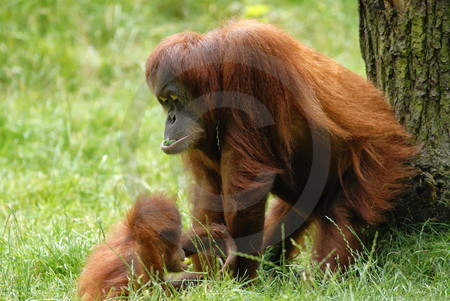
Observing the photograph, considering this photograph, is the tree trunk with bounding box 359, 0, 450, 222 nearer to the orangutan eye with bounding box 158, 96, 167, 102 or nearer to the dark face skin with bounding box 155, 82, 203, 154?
the dark face skin with bounding box 155, 82, 203, 154

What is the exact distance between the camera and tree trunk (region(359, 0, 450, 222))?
4.16 meters

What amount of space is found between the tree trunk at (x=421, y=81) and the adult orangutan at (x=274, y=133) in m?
0.12

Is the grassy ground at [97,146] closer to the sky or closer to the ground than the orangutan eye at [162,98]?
closer to the ground

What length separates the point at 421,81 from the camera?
4246 mm

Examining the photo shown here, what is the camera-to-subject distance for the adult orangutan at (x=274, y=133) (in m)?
3.88

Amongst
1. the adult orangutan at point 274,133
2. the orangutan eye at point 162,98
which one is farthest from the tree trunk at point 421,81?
the orangutan eye at point 162,98

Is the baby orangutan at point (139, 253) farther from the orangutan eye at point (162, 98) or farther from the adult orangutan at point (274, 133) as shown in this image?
the orangutan eye at point (162, 98)

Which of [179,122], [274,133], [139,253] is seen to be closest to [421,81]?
[274,133]

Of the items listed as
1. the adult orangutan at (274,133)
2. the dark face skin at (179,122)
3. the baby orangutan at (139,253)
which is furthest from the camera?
the dark face skin at (179,122)

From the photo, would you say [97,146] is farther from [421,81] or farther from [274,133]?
[421,81]

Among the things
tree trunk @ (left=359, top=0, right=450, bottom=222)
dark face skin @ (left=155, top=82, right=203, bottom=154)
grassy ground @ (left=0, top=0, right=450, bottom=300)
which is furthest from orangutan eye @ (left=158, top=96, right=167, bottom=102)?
tree trunk @ (left=359, top=0, right=450, bottom=222)

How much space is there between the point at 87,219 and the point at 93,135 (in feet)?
6.72

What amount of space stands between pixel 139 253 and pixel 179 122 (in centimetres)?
82

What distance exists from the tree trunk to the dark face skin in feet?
4.29
